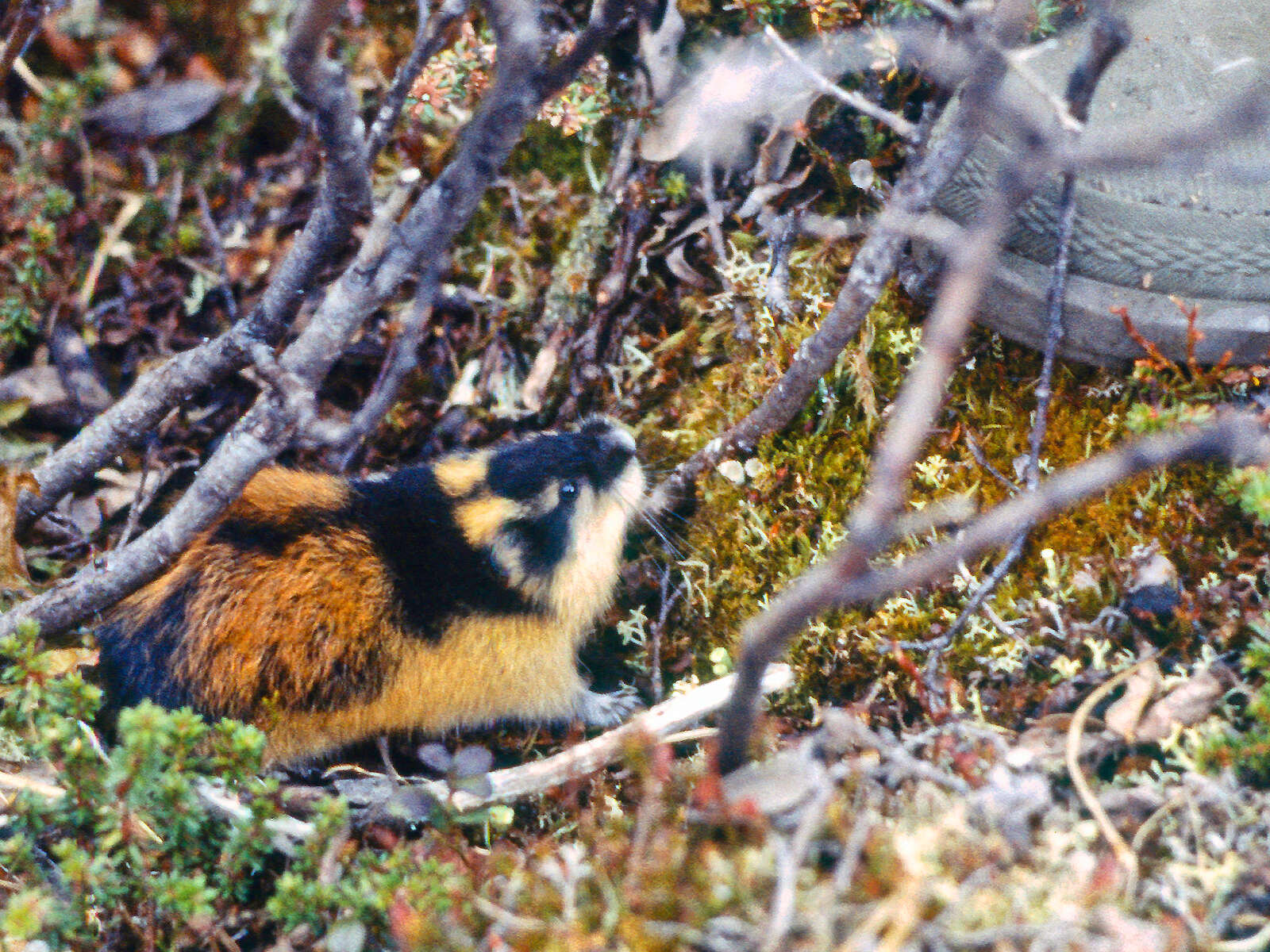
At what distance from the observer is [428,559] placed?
4562mm

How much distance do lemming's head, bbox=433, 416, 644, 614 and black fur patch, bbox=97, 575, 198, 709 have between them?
1.21m

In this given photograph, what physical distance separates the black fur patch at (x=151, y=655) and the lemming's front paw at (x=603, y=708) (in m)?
1.70

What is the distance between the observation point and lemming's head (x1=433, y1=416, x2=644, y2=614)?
4.61 m

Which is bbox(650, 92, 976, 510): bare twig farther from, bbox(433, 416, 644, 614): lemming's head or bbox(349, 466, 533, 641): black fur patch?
bbox(349, 466, 533, 641): black fur patch

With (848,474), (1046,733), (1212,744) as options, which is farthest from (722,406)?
(1212,744)

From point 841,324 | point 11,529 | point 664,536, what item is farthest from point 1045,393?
point 11,529

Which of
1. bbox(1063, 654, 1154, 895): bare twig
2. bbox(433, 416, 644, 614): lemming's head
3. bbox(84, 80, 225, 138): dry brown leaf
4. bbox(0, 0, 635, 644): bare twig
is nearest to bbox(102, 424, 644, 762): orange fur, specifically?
bbox(433, 416, 644, 614): lemming's head

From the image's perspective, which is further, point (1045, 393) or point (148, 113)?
point (148, 113)

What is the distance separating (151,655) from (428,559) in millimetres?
1179

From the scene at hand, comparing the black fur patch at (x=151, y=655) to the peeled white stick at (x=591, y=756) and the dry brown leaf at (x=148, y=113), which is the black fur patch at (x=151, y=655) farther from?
the dry brown leaf at (x=148, y=113)

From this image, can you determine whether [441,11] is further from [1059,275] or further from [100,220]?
[100,220]

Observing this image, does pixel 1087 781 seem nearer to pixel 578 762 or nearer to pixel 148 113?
pixel 578 762

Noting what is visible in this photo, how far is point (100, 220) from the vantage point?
5777 mm

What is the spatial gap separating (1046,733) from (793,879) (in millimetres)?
1508
